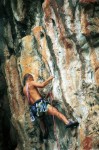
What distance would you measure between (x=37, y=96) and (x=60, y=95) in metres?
0.75

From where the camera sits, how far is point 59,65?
1184 cm

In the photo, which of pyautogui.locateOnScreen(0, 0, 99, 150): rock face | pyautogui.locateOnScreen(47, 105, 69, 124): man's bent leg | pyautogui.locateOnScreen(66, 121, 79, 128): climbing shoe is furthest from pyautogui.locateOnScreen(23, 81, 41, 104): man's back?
pyautogui.locateOnScreen(66, 121, 79, 128): climbing shoe

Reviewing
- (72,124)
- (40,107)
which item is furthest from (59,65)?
(72,124)

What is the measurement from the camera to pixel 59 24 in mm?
11945

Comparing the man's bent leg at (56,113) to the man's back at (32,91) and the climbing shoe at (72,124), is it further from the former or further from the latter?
the man's back at (32,91)

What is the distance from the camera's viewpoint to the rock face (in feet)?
36.9

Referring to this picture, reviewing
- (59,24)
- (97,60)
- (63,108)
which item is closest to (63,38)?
(59,24)

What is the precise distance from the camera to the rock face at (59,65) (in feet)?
36.9

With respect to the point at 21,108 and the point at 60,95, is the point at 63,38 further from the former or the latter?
the point at 21,108

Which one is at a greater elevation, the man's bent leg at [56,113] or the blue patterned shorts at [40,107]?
the blue patterned shorts at [40,107]

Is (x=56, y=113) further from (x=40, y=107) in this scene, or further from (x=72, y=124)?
(x=72, y=124)

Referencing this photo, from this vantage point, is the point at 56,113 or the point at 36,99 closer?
the point at 56,113

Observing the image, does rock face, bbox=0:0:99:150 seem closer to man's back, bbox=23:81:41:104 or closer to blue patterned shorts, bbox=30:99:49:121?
blue patterned shorts, bbox=30:99:49:121

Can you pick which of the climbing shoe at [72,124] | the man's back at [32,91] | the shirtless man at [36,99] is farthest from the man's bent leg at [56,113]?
the man's back at [32,91]
